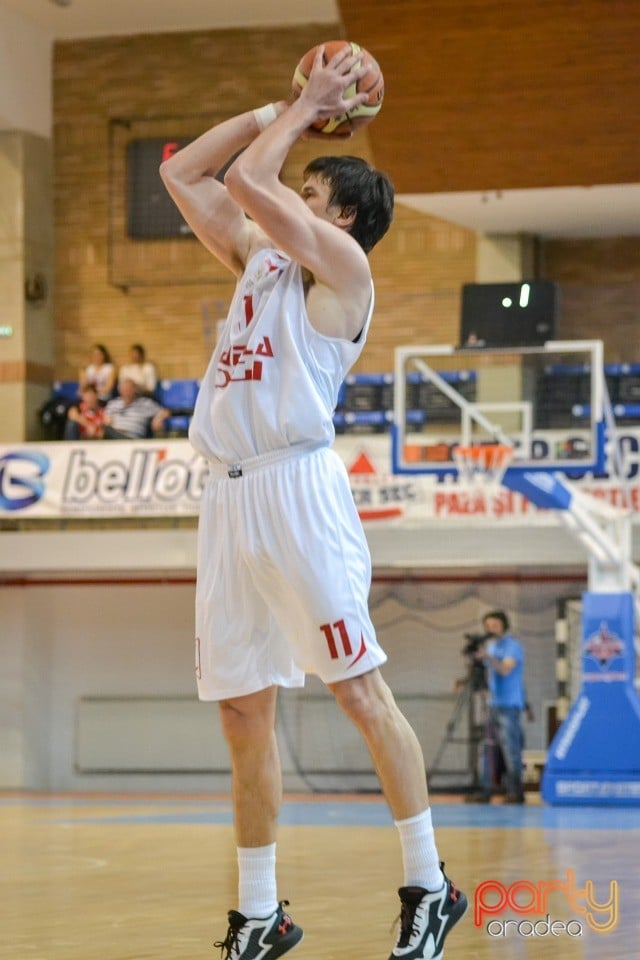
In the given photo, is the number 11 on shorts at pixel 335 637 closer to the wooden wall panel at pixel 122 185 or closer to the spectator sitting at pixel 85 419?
the spectator sitting at pixel 85 419

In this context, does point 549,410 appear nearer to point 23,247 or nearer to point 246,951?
point 23,247

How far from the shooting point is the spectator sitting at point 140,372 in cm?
1978

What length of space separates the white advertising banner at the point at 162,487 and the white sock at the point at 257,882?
12386 millimetres

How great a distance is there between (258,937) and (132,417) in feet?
49.5

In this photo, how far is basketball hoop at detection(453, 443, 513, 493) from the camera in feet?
46.3

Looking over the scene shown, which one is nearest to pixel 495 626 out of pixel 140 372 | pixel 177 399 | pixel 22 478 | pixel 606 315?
pixel 606 315

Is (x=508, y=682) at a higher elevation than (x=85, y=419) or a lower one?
lower

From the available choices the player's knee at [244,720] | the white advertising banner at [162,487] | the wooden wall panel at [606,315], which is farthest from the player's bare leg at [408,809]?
the white advertising banner at [162,487]

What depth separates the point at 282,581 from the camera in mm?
4234

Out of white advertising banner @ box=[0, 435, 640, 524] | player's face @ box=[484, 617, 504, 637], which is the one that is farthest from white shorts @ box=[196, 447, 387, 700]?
white advertising banner @ box=[0, 435, 640, 524]

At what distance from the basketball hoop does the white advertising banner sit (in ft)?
7.49

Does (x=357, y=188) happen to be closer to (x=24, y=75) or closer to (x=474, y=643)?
(x=474, y=643)

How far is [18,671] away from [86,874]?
1290 cm

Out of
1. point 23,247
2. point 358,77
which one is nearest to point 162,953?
point 358,77
